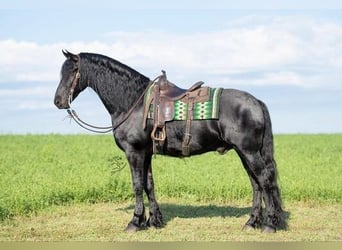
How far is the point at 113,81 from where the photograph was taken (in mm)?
9297

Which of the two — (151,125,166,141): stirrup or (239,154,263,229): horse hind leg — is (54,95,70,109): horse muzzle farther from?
(239,154,263,229): horse hind leg

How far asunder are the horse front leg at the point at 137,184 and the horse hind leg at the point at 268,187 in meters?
1.58

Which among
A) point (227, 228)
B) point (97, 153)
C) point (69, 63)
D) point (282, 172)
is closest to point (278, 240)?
point (227, 228)

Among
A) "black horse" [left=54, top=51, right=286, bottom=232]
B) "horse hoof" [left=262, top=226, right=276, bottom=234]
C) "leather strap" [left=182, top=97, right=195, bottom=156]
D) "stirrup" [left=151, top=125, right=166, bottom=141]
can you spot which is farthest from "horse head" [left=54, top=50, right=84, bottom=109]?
"horse hoof" [left=262, top=226, right=276, bottom=234]

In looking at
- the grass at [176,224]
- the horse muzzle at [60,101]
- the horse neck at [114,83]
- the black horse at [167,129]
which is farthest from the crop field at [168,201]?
the horse muzzle at [60,101]

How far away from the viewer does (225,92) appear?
8961mm

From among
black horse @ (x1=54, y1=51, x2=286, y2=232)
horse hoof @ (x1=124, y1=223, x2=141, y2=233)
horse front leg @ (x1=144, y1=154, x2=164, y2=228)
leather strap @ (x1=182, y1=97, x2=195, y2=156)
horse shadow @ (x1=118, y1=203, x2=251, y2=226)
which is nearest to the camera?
black horse @ (x1=54, y1=51, x2=286, y2=232)

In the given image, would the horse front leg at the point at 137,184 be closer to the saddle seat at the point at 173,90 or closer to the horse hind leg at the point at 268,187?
the saddle seat at the point at 173,90

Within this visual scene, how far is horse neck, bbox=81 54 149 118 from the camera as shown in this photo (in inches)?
365

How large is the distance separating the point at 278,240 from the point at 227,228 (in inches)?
46.4

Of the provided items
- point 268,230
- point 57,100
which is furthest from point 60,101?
point 268,230

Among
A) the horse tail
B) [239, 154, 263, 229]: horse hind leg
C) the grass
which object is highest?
the horse tail

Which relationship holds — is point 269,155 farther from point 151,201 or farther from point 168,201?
point 168,201

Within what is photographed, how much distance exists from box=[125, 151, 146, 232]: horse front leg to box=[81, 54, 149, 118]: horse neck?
2.48 ft
